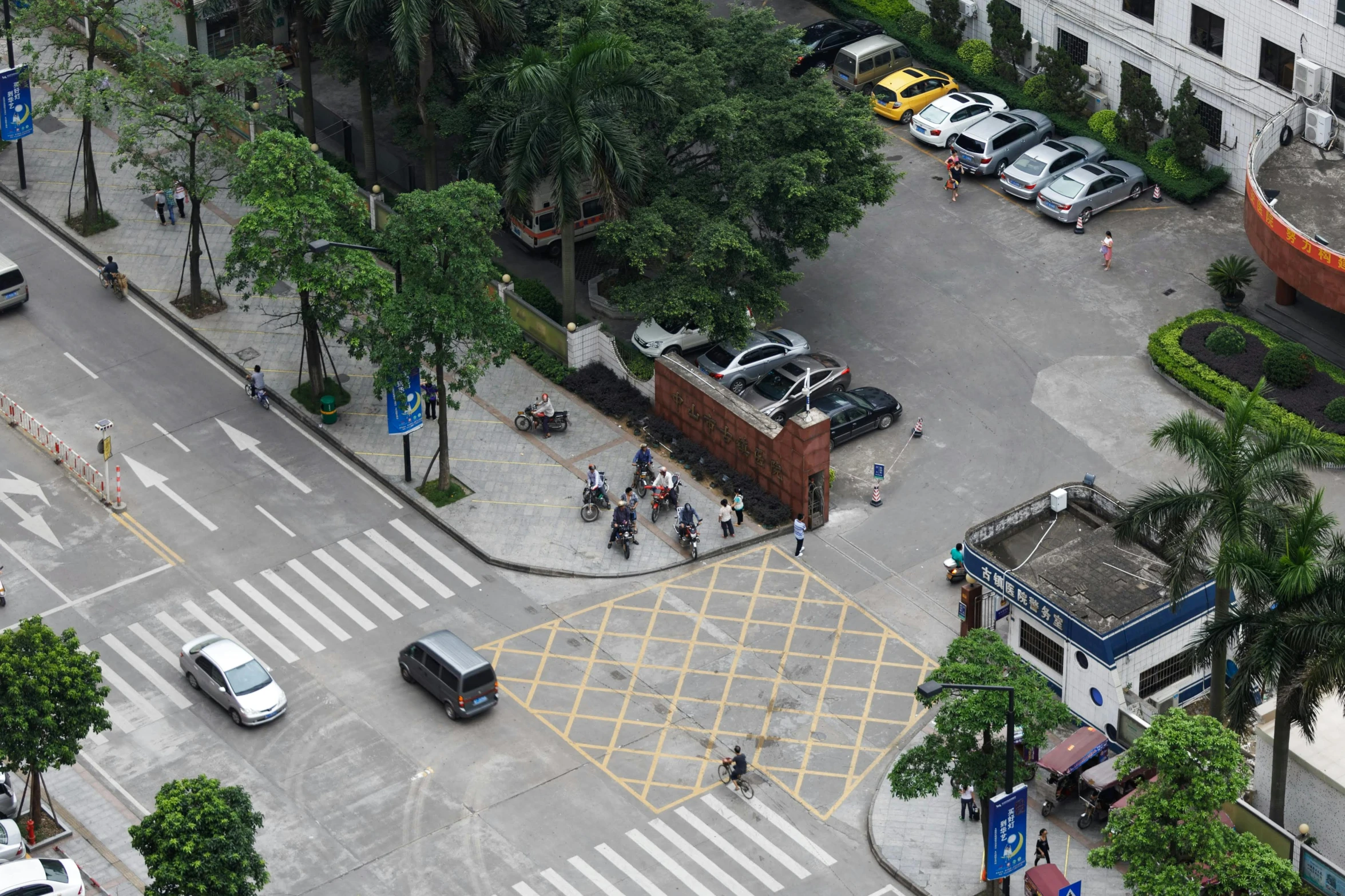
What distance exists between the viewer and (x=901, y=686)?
67.5 metres

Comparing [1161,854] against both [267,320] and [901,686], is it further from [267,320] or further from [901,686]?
[267,320]

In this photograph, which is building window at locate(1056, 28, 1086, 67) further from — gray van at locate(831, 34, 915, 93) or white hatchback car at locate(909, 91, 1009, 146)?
gray van at locate(831, 34, 915, 93)

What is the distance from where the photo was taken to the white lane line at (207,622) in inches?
2694

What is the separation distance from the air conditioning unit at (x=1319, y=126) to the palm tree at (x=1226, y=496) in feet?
88.7

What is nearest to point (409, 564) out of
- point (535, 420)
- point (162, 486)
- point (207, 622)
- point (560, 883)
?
point (207, 622)

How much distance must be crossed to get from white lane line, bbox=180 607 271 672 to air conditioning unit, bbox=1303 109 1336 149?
41.6 m

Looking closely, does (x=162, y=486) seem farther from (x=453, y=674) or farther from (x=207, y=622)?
(x=453, y=674)

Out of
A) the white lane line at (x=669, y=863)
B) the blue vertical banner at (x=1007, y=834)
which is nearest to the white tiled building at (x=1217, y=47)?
the blue vertical banner at (x=1007, y=834)

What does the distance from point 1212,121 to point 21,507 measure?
45.7 m

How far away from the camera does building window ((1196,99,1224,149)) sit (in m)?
87.2

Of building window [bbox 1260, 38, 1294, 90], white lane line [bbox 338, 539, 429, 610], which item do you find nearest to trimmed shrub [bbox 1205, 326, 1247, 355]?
building window [bbox 1260, 38, 1294, 90]

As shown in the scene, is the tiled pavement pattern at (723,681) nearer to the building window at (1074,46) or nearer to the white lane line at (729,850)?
the white lane line at (729,850)

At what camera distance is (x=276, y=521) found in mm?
73062

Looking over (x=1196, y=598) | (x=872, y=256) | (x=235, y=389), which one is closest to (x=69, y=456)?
(x=235, y=389)
